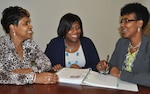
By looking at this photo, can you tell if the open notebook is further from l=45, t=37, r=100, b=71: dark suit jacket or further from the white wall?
the white wall

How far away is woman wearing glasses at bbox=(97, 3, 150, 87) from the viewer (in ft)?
5.84

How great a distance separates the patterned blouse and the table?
60 millimetres

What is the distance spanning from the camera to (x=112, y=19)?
298 cm

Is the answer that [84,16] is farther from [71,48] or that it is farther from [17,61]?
[17,61]

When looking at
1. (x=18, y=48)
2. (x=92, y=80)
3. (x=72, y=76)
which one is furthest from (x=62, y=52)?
(x=92, y=80)

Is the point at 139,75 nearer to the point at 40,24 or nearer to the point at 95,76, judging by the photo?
the point at 95,76

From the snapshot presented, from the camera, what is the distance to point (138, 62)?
70.9 inches

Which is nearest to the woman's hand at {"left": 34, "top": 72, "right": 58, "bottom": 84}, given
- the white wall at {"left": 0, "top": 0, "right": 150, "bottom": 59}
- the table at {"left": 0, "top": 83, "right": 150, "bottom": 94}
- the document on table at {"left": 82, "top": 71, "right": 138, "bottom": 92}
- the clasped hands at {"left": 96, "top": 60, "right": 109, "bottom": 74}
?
the table at {"left": 0, "top": 83, "right": 150, "bottom": 94}

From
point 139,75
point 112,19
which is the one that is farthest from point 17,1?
point 139,75

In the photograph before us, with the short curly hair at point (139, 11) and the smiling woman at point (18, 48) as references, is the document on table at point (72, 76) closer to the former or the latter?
the smiling woman at point (18, 48)

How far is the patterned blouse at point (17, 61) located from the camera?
60.2 inches

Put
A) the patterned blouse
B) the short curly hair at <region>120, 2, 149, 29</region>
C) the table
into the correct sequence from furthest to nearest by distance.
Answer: the short curly hair at <region>120, 2, 149, 29</region> → the patterned blouse → the table

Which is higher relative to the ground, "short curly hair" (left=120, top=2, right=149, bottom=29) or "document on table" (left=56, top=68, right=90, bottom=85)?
"short curly hair" (left=120, top=2, right=149, bottom=29)

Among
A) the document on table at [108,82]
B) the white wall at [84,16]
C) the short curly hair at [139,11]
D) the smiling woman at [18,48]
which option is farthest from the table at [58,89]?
the white wall at [84,16]
